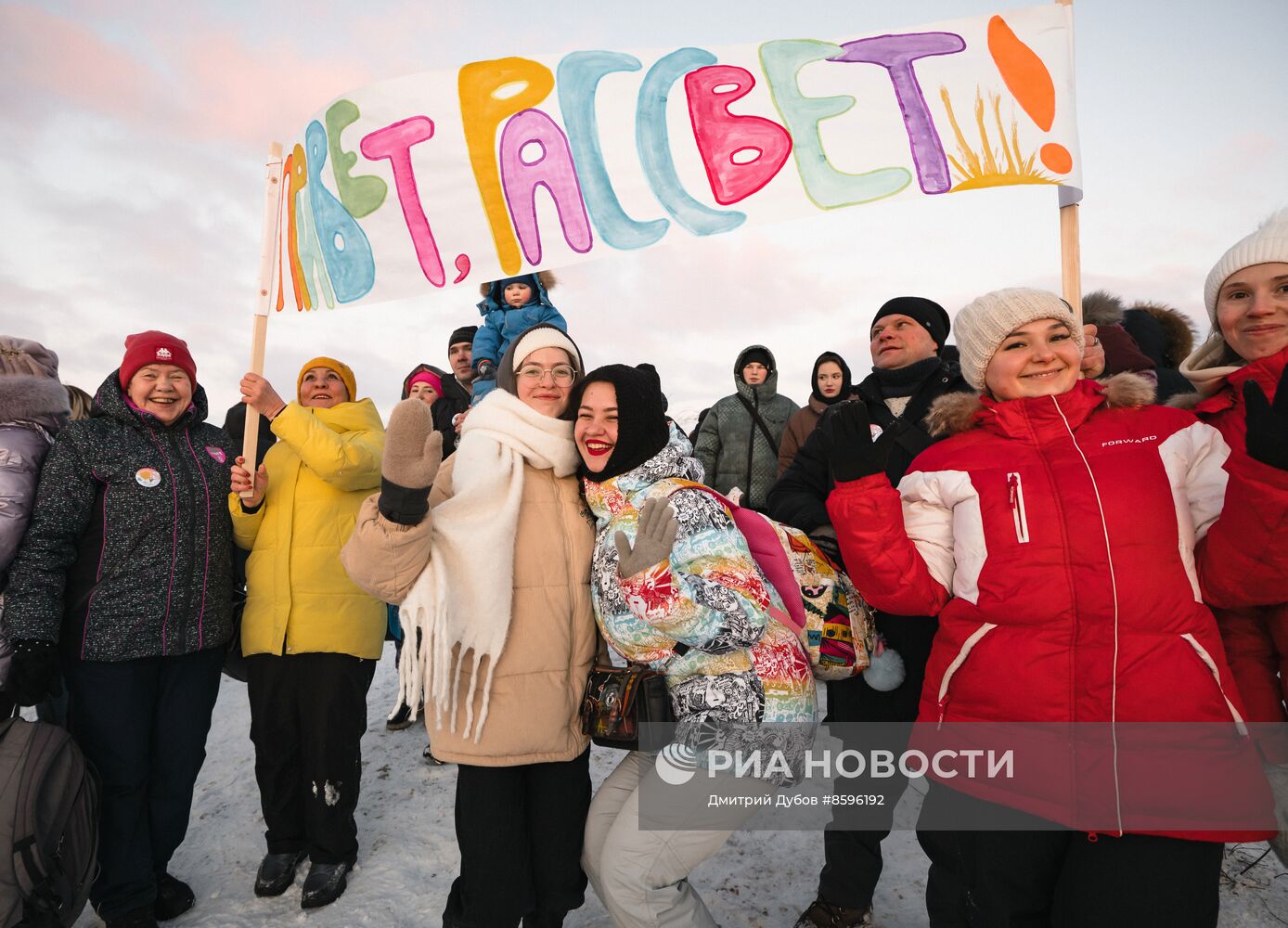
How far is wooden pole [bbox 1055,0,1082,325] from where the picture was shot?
7.16 feet

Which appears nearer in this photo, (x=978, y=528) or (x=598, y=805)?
(x=978, y=528)

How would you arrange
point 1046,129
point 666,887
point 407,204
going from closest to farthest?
point 666,887 → point 1046,129 → point 407,204

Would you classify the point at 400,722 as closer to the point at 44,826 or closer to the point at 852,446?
the point at 44,826

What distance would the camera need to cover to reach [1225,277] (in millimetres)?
1808

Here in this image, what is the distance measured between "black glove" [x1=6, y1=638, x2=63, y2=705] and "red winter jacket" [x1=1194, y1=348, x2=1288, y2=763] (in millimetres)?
3741

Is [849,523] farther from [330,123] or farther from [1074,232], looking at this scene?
[330,123]

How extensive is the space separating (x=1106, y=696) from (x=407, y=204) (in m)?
2.92

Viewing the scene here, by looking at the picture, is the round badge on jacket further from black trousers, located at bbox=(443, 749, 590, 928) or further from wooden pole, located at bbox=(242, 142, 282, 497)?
black trousers, located at bbox=(443, 749, 590, 928)

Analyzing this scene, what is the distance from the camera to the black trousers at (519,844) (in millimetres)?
2195

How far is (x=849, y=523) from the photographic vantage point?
1896 mm

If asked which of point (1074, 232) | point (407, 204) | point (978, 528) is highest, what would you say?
point (407, 204)

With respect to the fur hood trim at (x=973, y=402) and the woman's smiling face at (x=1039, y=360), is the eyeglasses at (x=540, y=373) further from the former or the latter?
the woman's smiling face at (x=1039, y=360)

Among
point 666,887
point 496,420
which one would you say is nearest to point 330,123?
point 496,420

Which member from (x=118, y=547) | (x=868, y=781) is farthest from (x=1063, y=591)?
(x=118, y=547)
